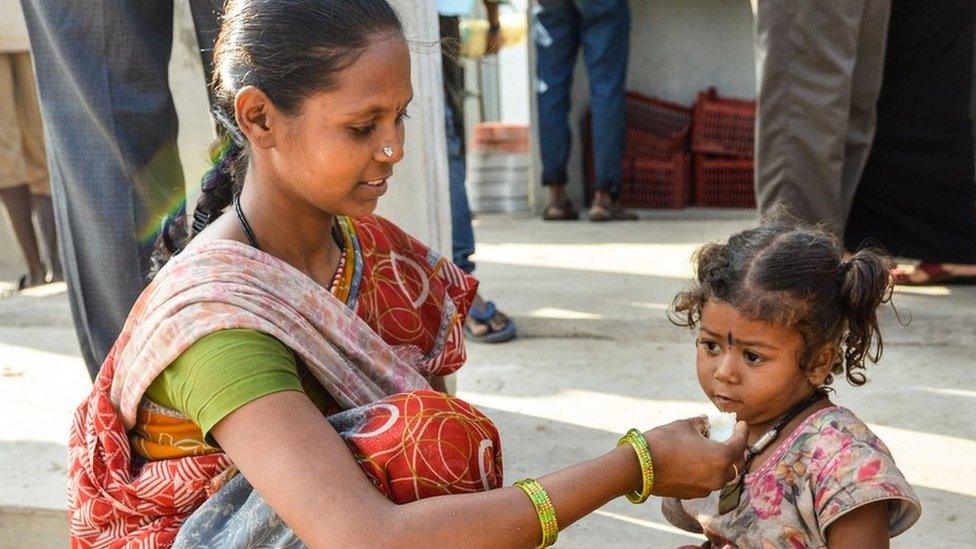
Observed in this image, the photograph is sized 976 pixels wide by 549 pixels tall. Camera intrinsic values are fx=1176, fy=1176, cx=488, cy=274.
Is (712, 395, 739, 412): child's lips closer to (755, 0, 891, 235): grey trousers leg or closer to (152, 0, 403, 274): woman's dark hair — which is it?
(152, 0, 403, 274): woman's dark hair

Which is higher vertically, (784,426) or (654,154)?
(654,154)

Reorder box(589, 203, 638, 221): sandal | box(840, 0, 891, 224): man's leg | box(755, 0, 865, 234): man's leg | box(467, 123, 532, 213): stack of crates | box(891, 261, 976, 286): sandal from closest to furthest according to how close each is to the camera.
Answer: box(755, 0, 865, 234): man's leg, box(840, 0, 891, 224): man's leg, box(891, 261, 976, 286): sandal, box(589, 203, 638, 221): sandal, box(467, 123, 532, 213): stack of crates

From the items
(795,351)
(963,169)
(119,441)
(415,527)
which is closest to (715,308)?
(795,351)

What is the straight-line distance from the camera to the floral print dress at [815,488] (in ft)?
5.99

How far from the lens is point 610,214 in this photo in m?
5.88

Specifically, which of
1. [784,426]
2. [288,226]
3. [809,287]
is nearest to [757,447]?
[784,426]

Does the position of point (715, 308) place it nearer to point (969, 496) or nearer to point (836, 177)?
point (969, 496)

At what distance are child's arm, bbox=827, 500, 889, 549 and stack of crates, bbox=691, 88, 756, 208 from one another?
4.25 meters

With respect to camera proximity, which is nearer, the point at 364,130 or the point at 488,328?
the point at 364,130

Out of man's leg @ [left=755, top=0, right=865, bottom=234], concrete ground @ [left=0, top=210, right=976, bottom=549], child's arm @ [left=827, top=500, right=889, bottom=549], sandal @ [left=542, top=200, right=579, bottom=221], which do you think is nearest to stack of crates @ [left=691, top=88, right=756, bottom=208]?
sandal @ [left=542, top=200, right=579, bottom=221]

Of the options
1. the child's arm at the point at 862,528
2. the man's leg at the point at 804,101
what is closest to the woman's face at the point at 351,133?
the child's arm at the point at 862,528

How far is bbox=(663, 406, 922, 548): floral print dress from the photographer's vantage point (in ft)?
5.99

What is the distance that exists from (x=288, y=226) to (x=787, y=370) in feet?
2.82

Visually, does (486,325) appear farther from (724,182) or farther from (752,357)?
(724,182)
